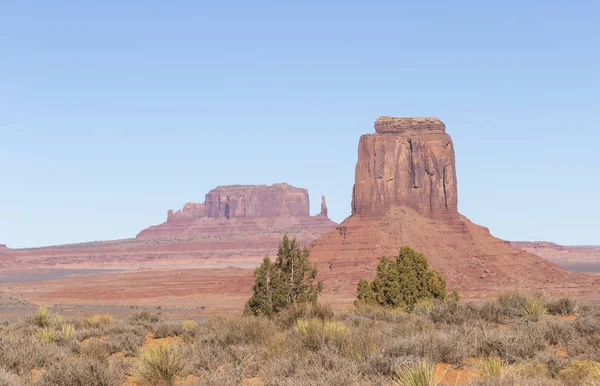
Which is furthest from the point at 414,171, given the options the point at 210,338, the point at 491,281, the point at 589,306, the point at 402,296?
the point at 210,338

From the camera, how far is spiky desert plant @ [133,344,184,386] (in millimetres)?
12438

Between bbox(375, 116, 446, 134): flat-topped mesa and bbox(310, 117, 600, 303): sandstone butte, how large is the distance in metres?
0.19

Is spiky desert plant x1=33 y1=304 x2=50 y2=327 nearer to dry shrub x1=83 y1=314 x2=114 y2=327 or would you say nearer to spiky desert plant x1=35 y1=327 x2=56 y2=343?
dry shrub x1=83 y1=314 x2=114 y2=327

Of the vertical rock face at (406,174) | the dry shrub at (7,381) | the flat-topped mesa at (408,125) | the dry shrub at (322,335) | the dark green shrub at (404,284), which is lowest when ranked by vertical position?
the dark green shrub at (404,284)

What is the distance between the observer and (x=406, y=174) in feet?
429

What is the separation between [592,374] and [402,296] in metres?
35.6

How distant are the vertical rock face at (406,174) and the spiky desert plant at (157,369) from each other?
4572 inches

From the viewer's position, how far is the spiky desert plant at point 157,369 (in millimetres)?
12438

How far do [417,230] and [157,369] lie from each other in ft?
357

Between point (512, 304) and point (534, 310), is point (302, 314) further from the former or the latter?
point (512, 304)

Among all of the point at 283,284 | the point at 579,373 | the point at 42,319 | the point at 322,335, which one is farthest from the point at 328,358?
the point at 283,284

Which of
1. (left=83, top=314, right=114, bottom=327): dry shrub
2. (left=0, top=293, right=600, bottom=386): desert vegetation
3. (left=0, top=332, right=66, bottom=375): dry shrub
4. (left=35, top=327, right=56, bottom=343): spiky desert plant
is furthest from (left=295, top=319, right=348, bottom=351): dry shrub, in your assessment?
(left=83, top=314, right=114, bottom=327): dry shrub

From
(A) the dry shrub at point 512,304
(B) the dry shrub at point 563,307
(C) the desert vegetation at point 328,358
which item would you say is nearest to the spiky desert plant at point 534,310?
(A) the dry shrub at point 512,304

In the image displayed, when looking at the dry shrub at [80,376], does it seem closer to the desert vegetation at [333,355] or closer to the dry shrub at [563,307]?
the desert vegetation at [333,355]
